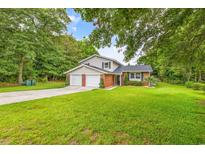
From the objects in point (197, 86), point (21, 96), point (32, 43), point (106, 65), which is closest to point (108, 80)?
point (106, 65)

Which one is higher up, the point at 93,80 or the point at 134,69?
the point at 134,69

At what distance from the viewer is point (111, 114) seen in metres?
4.96

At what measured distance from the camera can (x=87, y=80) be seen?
15.2m

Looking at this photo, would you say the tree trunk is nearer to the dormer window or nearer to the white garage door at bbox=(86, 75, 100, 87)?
the white garage door at bbox=(86, 75, 100, 87)

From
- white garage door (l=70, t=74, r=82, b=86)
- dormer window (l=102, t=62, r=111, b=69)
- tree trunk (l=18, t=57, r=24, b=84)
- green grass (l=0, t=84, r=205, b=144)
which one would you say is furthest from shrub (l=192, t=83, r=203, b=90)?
tree trunk (l=18, t=57, r=24, b=84)

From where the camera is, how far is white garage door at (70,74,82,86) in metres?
15.5

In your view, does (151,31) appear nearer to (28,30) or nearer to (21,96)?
(21,96)

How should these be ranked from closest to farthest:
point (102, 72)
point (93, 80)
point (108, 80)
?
point (102, 72), point (93, 80), point (108, 80)

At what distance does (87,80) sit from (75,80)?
134cm

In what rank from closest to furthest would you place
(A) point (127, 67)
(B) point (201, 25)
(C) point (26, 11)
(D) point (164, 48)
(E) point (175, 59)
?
1. (B) point (201, 25)
2. (D) point (164, 48)
3. (E) point (175, 59)
4. (C) point (26, 11)
5. (A) point (127, 67)

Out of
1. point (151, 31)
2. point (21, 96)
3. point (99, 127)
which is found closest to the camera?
point (99, 127)
